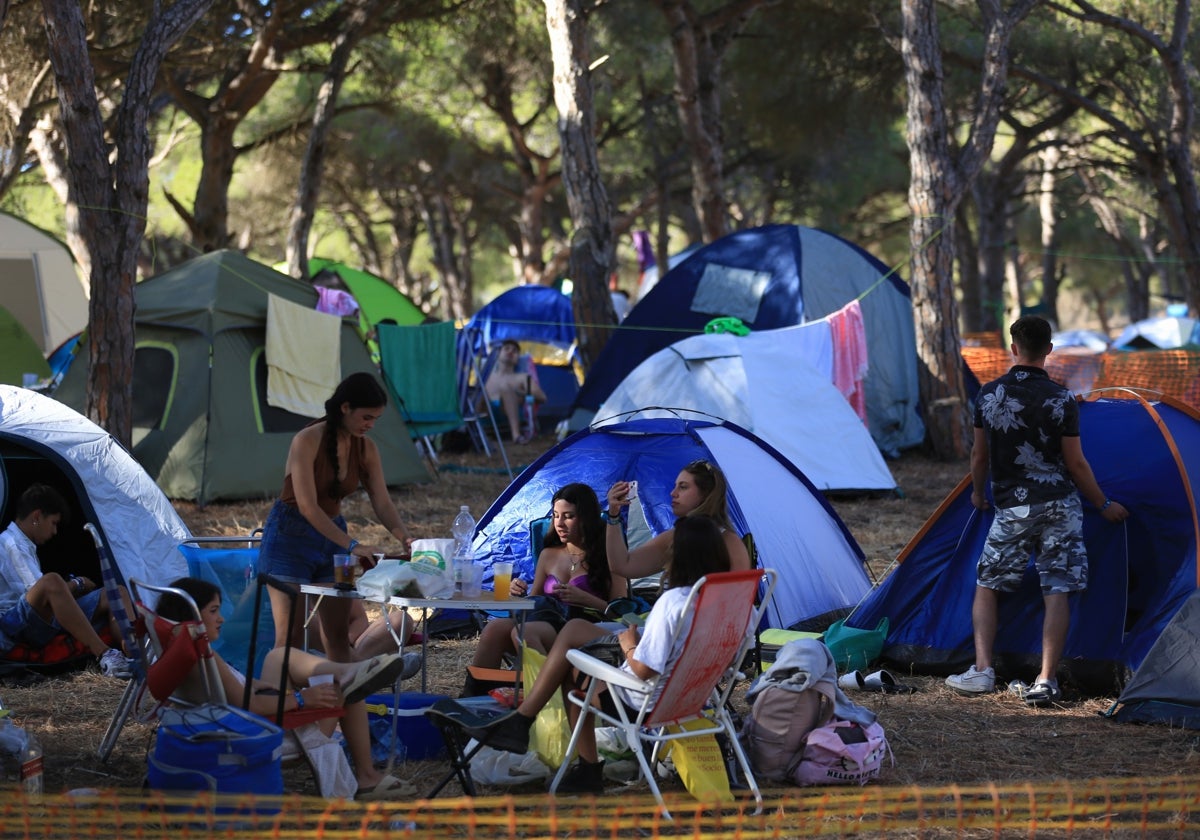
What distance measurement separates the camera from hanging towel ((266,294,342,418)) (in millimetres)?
10203

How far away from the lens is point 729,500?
655 cm

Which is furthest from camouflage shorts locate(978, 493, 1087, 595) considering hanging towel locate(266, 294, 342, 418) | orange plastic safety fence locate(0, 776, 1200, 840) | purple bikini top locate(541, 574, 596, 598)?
hanging towel locate(266, 294, 342, 418)

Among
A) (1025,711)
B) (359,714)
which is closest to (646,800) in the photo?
(359,714)

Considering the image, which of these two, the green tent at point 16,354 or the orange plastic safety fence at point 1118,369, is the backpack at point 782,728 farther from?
the orange plastic safety fence at point 1118,369

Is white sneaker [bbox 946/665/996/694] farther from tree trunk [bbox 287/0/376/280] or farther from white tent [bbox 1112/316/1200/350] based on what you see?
white tent [bbox 1112/316/1200/350]

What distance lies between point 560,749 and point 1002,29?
31.5 ft

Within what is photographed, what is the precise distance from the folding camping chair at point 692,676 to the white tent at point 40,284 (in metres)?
13.8

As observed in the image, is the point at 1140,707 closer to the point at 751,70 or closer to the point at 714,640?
the point at 714,640

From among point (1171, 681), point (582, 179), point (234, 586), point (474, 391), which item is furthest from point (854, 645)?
point (474, 391)

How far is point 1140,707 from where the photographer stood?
5008mm

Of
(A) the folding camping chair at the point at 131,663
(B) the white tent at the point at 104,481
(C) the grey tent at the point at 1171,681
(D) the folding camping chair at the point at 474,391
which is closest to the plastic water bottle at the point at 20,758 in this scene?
(A) the folding camping chair at the point at 131,663

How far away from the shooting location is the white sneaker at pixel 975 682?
216 inches

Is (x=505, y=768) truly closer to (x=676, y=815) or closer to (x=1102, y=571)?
(x=676, y=815)

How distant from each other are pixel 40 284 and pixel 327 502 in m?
13.0
